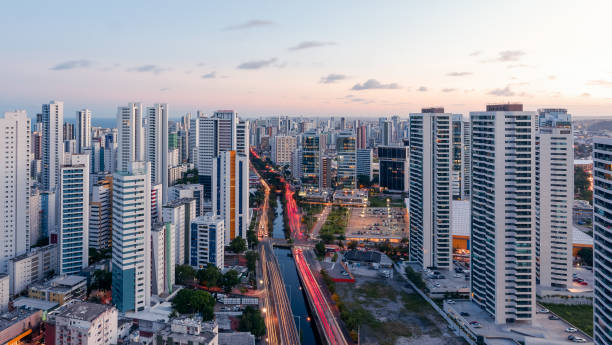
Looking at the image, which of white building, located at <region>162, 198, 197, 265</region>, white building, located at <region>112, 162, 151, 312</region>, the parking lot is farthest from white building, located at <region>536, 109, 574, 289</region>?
white building, located at <region>112, 162, 151, 312</region>

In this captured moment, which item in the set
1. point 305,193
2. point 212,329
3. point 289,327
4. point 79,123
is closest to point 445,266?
point 289,327

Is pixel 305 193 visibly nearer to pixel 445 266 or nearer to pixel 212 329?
pixel 445 266

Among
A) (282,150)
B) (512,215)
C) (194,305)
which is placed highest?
(282,150)

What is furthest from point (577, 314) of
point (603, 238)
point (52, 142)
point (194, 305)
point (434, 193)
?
point (52, 142)

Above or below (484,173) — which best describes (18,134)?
above

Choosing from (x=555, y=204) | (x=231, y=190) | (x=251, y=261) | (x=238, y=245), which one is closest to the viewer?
(x=555, y=204)

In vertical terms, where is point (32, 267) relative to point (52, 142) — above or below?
below

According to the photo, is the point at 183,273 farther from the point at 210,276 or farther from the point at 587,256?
the point at 587,256
